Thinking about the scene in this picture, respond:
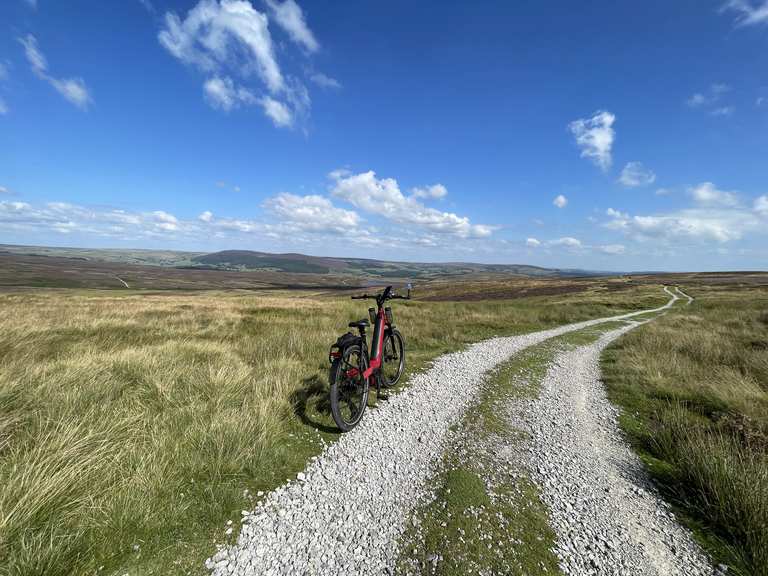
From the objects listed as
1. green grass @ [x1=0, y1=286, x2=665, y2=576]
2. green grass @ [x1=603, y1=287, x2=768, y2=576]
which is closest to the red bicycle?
green grass @ [x1=0, y1=286, x2=665, y2=576]

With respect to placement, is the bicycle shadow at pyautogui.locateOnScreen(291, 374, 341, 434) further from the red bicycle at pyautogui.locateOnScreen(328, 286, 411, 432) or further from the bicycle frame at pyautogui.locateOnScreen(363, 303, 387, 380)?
the bicycle frame at pyautogui.locateOnScreen(363, 303, 387, 380)

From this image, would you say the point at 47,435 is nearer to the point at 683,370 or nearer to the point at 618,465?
the point at 618,465

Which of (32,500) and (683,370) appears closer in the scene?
(32,500)

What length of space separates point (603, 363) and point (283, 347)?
1079 cm

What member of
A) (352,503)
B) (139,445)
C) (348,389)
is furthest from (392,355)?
(139,445)

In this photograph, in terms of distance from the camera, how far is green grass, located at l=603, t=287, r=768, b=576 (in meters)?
3.45

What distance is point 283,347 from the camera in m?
10.2

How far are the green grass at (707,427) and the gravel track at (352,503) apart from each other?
122 inches

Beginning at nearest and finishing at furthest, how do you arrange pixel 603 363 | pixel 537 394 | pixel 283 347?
pixel 537 394 < pixel 283 347 < pixel 603 363

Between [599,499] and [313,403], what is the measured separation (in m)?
4.85

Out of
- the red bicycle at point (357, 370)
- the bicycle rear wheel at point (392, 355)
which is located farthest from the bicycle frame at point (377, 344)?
the bicycle rear wheel at point (392, 355)

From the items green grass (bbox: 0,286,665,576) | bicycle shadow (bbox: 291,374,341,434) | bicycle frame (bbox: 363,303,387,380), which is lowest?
bicycle shadow (bbox: 291,374,341,434)

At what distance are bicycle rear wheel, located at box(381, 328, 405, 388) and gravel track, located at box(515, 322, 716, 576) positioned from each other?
2910 mm

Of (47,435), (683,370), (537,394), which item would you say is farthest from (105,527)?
(683,370)
